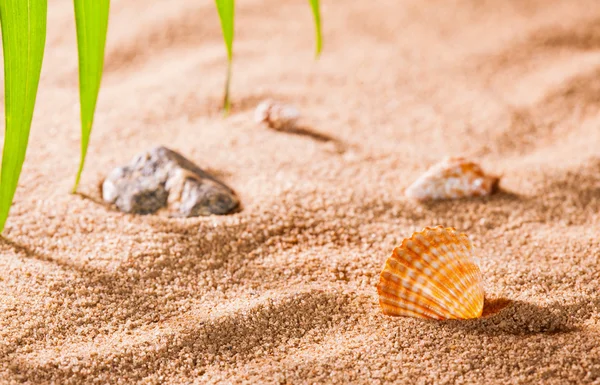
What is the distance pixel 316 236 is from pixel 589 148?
73cm

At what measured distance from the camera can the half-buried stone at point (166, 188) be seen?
125 centimetres

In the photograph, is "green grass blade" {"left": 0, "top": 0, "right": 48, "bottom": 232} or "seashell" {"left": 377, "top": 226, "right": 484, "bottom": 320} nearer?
"green grass blade" {"left": 0, "top": 0, "right": 48, "bottom": 232}

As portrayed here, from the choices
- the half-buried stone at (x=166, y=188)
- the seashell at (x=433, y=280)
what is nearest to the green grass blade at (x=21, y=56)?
the half-buried stone at (x=166, y=188)

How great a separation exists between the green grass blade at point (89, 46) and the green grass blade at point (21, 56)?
0.05 meters

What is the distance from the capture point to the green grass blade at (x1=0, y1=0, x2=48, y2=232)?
81 centimetres

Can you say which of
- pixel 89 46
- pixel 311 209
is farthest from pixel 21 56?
pixel 311 209

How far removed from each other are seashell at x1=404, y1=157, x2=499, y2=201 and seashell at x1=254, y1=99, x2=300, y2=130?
38cm

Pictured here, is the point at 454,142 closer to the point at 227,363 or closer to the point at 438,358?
the point at 438,358

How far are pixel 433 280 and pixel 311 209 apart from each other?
0.36 m

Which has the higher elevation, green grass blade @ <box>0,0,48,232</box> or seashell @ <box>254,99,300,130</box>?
green grass blade @ <box>0,0,48,232</box>

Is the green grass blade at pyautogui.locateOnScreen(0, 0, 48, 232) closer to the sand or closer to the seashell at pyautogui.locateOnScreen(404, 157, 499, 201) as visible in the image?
the sand

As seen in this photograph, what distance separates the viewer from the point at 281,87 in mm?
1877

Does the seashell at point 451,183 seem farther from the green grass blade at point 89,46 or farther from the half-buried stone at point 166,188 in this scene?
the green grass blade at point 89,46

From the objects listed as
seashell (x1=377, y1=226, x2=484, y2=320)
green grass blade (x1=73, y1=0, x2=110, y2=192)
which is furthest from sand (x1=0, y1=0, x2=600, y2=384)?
green grass blade (x1=73, y1=0, x2=110, y2=192)
